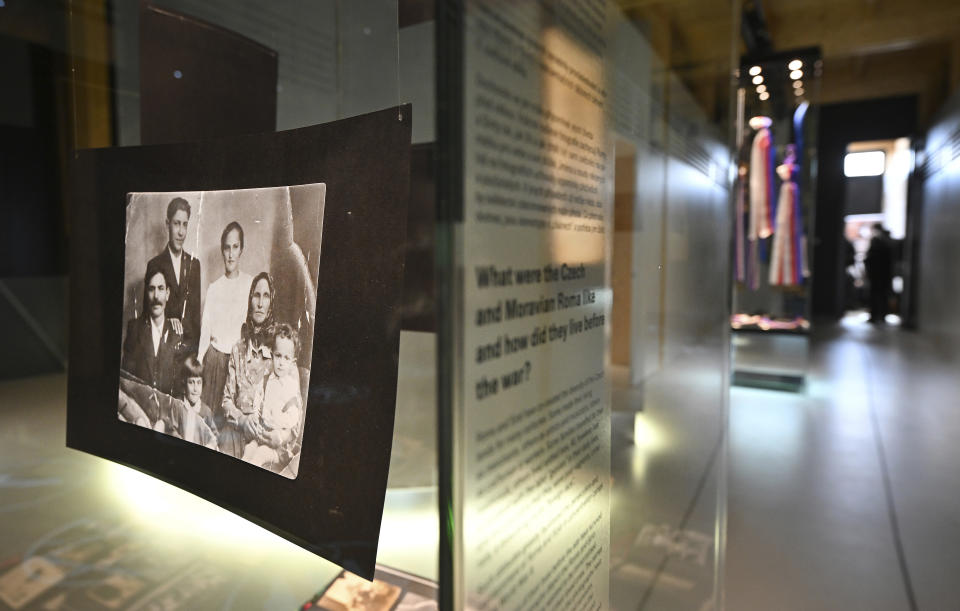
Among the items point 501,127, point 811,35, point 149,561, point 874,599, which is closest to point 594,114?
point 501,127

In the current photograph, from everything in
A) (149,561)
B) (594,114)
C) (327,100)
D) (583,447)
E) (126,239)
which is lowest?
(149,561)

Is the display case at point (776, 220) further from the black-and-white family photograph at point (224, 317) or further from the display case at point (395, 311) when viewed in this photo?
the black-and-white family photograph at point (224, 317)

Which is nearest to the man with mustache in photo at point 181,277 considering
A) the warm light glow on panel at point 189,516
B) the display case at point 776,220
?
the warm light glow on panel at point 189,516

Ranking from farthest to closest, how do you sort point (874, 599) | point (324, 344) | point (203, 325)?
point (874, 599), point (203, 325), point (324, 344)

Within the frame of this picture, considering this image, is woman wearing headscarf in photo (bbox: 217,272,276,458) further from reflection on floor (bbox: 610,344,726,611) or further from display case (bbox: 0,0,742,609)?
reflection on floor (bbox: 610,344,726,611)

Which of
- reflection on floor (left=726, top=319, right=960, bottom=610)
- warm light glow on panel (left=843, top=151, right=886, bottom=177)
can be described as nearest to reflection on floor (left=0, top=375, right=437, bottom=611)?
reflection on floor (left=726, top=319, right=960, bottom=610)

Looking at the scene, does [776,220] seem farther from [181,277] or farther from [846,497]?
[181,277]

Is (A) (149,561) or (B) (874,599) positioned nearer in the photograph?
(A) (149,561)

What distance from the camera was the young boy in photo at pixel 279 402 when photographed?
74cm

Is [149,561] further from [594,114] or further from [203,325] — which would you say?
[594,114]

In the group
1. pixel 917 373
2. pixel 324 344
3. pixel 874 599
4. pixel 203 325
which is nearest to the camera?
pixel 324 344

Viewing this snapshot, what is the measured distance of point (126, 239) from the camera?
948 mm

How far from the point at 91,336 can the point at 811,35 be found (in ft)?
22.0

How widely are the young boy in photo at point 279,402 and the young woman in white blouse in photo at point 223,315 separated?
8cm
